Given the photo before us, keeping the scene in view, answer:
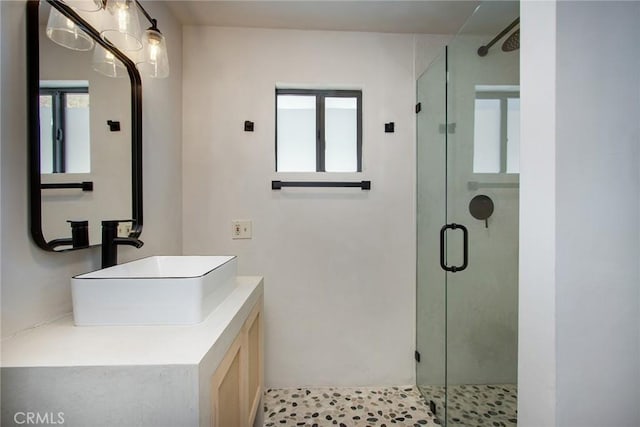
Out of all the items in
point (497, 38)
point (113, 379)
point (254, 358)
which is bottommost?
point (254, 358)

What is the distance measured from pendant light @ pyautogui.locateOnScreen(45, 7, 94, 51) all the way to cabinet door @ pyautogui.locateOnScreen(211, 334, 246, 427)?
111 cm

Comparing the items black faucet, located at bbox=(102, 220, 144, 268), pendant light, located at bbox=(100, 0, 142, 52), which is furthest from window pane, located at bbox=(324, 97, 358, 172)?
black faucet, located at bbox=(102, 220, 144, 268)

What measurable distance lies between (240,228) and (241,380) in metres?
0.91

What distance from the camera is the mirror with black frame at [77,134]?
78 centimetres

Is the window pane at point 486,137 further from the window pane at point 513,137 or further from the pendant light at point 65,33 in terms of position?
the pendant light at point 65,33

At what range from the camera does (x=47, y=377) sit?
578mm

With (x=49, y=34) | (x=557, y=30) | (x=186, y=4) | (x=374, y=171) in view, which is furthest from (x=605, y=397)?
(x=186, y=4)

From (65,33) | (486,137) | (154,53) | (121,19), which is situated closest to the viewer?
(65,33)

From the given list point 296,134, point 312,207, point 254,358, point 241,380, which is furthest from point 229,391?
point 296,134

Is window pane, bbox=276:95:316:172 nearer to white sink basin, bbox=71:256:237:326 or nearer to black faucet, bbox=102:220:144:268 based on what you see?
black faucet, bbox=102:220:144:268

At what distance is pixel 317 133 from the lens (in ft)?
6.06

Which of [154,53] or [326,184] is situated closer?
[154,53]

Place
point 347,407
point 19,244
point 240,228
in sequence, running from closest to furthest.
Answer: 1. point 19,244
2. point 347,407
3. point 240,228

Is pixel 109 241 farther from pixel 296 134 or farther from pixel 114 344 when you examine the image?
pixel 296 134
